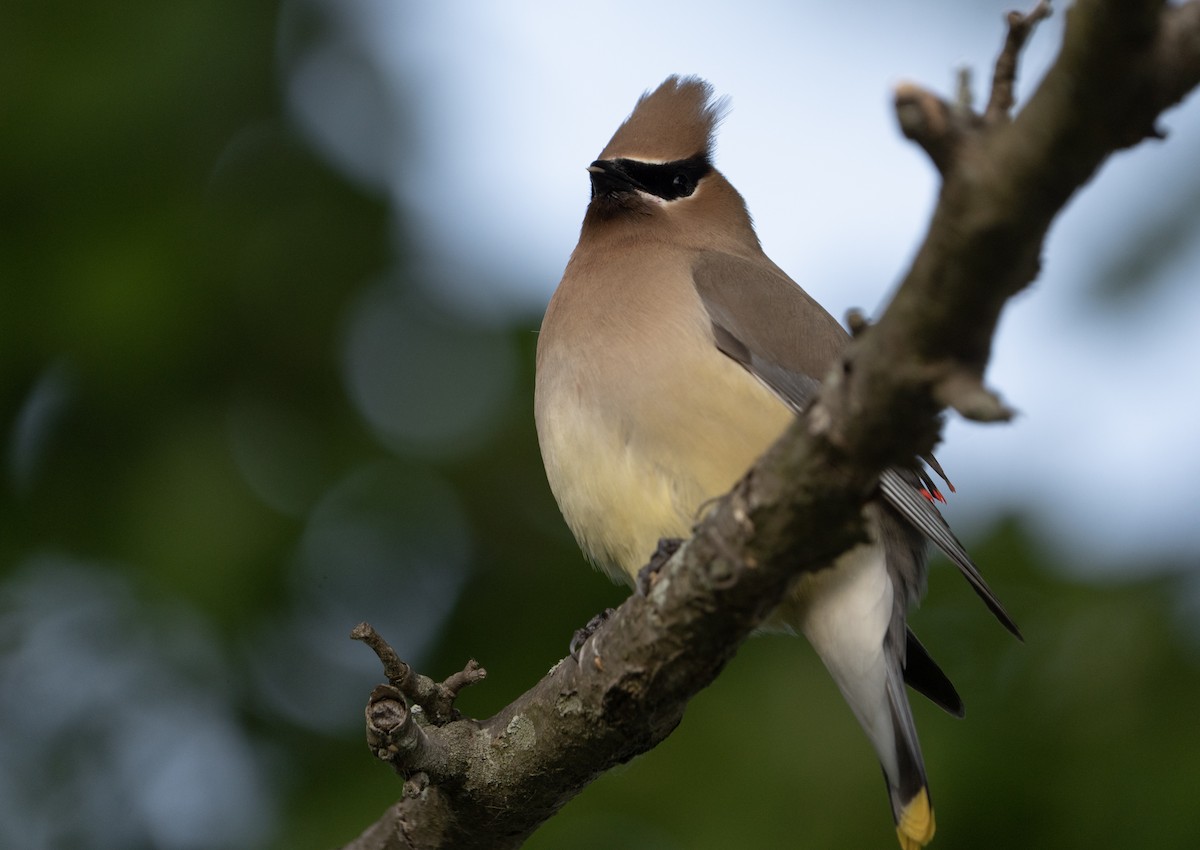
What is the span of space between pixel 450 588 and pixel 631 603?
1998mm

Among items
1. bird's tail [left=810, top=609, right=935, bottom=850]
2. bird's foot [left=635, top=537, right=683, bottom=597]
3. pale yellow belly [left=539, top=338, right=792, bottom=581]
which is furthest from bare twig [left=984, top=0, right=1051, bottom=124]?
bird's tail [left=810, top=609, right=935, bottom=850]

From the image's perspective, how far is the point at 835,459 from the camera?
2172 mm

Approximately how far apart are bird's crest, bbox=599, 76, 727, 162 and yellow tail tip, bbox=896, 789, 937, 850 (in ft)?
7.32

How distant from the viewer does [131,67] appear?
4820mm

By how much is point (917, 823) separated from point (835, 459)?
1614 mm

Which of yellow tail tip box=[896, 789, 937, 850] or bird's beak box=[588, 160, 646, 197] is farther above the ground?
bird's beak box=[588, 160, 646, 197]

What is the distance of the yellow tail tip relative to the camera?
11.3 feet

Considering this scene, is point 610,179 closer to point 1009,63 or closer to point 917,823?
point 917,823

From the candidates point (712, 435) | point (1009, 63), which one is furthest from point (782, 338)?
point (1009, 63)

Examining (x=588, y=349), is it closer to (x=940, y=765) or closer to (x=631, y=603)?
(x=631, y=603)

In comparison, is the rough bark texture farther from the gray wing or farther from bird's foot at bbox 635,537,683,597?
the gray wing

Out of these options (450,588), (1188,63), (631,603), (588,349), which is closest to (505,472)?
(450,588)

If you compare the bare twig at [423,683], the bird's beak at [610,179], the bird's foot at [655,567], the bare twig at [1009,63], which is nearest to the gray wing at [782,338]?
the bird's beak at [610,179]

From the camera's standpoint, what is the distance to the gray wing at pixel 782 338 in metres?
3.64
